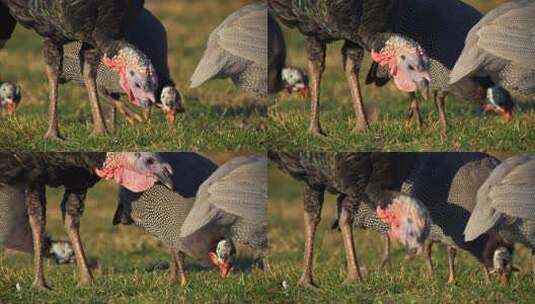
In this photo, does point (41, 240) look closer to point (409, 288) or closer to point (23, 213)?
point (23, 213)

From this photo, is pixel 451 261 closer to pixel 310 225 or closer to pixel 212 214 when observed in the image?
pixel 310 225

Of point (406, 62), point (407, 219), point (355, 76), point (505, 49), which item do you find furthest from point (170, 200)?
point (505, 49)

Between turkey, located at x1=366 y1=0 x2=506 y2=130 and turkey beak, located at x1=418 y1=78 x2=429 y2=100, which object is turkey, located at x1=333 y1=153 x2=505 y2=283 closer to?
turkey, located at x1=366 y1=0 x2=506 y2=130

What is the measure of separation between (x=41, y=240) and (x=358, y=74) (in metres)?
2.71

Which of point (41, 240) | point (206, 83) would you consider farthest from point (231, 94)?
point (41, 240)

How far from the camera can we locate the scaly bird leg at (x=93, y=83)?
2464 cm

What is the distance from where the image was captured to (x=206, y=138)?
24688 millimetres

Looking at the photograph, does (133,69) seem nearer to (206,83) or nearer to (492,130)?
(206,83)

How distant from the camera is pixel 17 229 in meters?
25.0

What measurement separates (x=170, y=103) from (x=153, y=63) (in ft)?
1.07

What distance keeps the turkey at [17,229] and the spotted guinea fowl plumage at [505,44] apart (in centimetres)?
331

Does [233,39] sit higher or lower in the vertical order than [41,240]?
higher

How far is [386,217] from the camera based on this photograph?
24.8 m

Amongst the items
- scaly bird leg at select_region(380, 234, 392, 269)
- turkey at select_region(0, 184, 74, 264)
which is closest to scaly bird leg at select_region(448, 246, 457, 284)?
scaly bird leg at select_region(380, 234, 392, 269)
